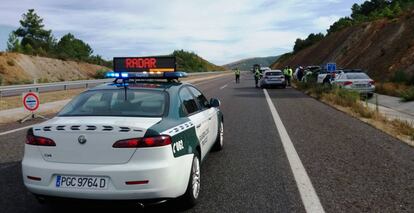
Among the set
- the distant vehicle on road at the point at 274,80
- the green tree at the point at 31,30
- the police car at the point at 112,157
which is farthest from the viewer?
the green tree at the point at 31,30

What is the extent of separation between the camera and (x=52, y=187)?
458 cm

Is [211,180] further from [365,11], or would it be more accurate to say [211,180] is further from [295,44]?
[295,44]

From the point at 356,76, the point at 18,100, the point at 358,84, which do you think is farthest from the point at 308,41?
the point at 18,100

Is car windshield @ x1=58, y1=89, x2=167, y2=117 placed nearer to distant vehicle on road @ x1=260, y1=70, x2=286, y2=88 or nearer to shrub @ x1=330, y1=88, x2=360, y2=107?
shrub @ x1=330, y1=88, x2=360, y2=107

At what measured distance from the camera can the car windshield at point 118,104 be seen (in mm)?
5277

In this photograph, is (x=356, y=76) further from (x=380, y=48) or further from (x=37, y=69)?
(x=37, y=69)

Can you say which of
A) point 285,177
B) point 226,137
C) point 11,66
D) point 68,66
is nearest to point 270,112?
point 226,137

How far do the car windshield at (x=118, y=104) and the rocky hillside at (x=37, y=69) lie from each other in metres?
43.9

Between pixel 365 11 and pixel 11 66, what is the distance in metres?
69.8

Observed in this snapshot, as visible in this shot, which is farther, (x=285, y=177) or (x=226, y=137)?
(x=226, y=137)

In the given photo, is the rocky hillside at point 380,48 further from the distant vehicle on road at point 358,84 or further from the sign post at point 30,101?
the sign post at point 30,101

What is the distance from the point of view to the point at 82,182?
452 centimetres

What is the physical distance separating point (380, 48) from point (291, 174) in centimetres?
4036

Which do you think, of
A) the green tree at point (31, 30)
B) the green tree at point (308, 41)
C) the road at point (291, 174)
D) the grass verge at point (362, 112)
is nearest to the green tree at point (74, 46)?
the green tree at point (31, 30)
